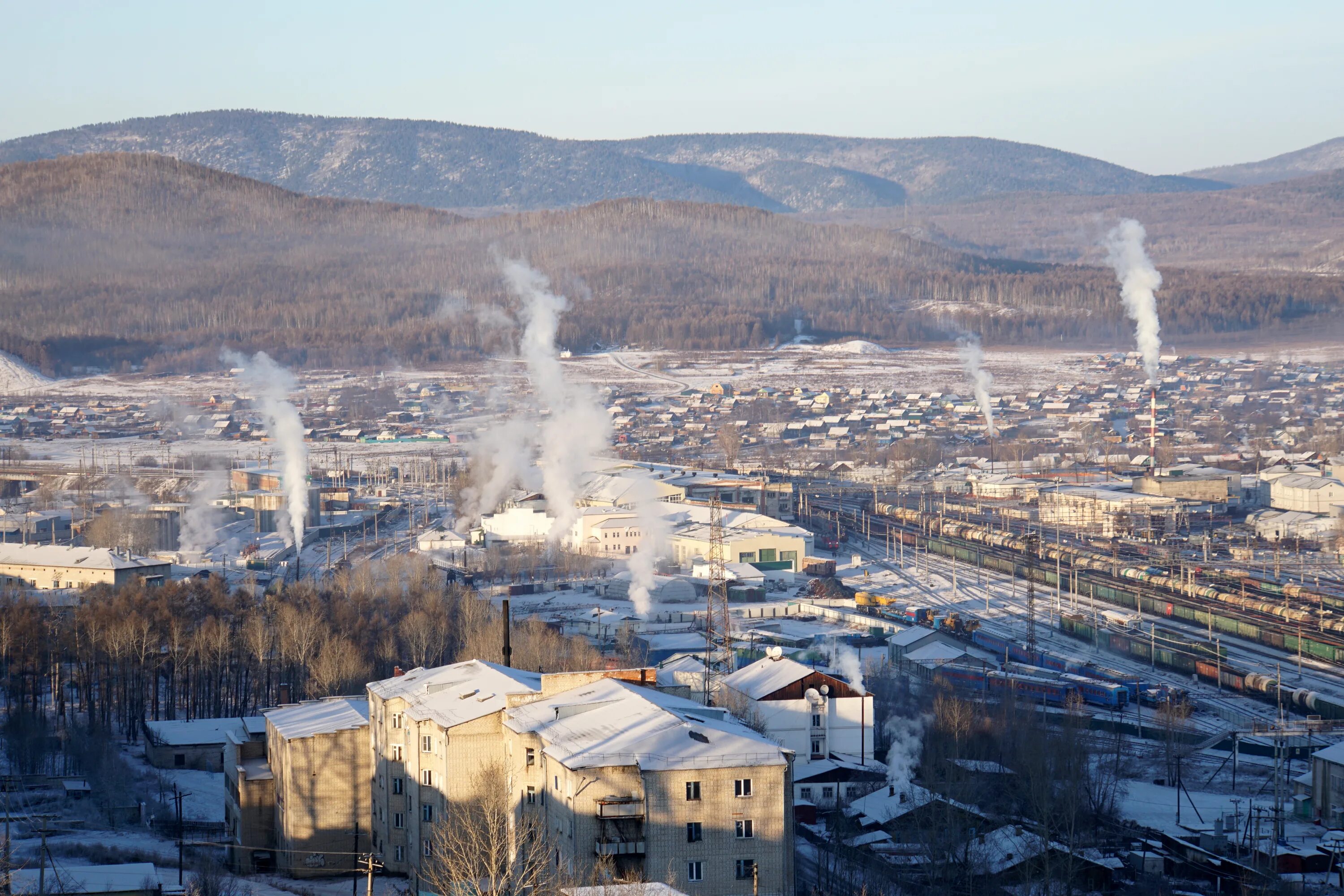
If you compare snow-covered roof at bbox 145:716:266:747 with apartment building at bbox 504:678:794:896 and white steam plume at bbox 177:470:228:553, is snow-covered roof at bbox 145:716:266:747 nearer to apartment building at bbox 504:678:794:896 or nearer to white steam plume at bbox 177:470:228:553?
apartment building at bbox 504:678:794:896

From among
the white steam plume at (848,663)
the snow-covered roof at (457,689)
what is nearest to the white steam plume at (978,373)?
the white steam plume at (848,663)

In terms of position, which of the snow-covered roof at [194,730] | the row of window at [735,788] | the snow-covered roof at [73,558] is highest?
the row of window at [735,788]

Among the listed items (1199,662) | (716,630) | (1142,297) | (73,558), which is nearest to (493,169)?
(1142,297)

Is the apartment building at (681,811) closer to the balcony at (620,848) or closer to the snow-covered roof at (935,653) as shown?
the balcony at (620,848)

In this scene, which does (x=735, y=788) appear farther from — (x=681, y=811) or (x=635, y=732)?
(x=635, y=732)

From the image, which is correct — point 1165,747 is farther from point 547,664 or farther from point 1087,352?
point 1087,352

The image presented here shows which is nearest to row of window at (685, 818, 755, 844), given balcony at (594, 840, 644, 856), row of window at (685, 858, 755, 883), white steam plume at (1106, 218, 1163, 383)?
row of window at (685, 858, 755, 883)
